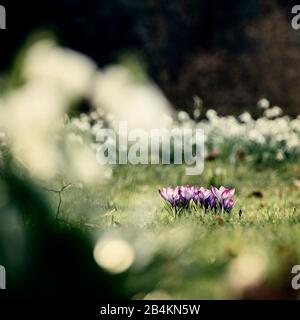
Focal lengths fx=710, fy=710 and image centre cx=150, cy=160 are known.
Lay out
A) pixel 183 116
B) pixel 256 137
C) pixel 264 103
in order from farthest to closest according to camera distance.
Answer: pixel 264 103, pixel 183 116, pixel 256 137

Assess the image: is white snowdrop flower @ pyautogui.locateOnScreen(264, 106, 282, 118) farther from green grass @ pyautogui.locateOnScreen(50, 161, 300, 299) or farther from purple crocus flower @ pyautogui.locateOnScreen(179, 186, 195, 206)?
purple crocus flower @ pyautogui.locateOnScreen(179, 186, 195, 206)

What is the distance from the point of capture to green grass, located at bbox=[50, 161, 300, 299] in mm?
867

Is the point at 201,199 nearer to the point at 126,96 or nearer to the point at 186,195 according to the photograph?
the point at 186,195

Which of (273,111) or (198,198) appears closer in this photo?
(198,198)

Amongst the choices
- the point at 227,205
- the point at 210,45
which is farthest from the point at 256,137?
the point at 227,205

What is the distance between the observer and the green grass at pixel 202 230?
2.85ft

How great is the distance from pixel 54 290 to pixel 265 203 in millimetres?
3465

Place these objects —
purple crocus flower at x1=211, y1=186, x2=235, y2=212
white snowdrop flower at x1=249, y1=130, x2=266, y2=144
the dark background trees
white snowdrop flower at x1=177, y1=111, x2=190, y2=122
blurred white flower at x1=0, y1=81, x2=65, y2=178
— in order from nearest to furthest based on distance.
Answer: blurred white flower at x1=0, y1=81, x2=65, y2=178 → purple crocus flower at x1=211, y1=186, x2=235, y2=212 → white snowdrop flower at x1=249, y1=130, x2=266, y2=144 → white snowdrop flower at x1=177, y1=111, x2=190, y2=122 → the dark background trees

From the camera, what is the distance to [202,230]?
8.29 feet

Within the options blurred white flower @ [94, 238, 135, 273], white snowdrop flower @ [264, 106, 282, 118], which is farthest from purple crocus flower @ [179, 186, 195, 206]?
white snowdrop flower @ [264, 106, 282, 118]

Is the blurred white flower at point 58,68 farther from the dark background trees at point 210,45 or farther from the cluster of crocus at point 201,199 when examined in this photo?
the dark background trees at point 210,45

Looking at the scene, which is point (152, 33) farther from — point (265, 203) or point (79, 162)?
point (79, 162)

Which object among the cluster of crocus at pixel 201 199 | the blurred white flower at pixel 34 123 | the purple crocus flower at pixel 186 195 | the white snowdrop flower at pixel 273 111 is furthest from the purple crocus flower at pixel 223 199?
the white snowdrop flower at pixel 273 111
